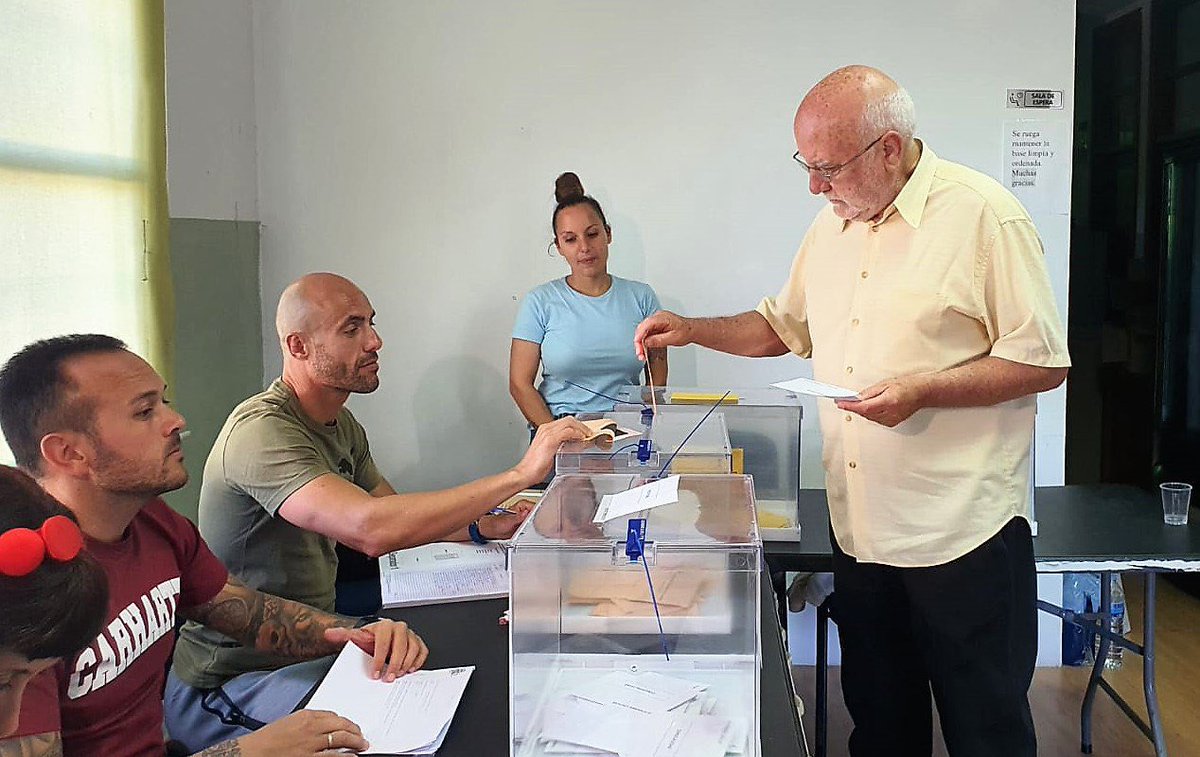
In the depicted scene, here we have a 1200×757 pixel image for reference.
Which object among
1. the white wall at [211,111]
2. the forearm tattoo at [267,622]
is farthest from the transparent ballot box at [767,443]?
the white wall at [211,111]

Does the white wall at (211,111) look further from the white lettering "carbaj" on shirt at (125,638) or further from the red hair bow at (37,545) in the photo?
the red hair bow at (37,545)

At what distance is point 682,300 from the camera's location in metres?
3.50

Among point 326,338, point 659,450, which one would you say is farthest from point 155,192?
point 659,450

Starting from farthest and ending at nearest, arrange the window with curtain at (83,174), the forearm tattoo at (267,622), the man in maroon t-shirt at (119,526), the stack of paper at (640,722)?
the window with curtain at (83,174), the forearm tattoo at (267,622), the man in maroon t-shirt at (119,526), the stack of paper at (640,722)

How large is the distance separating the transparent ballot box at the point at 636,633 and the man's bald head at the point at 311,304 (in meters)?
0.89

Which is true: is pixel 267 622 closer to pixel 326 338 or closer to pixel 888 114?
pixel 326 338

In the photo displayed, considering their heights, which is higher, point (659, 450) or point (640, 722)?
point (659, 450)

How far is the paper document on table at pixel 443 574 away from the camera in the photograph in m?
1.75

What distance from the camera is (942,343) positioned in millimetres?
1817

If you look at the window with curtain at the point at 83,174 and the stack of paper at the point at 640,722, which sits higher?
the window with curtain at the point at 83,174

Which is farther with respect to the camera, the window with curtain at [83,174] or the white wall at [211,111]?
the white wall at [211,111]

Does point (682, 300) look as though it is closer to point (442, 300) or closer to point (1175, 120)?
Answer: point (442, 300)

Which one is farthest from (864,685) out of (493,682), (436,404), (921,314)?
(436,404)

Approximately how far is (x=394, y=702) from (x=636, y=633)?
353 mm
